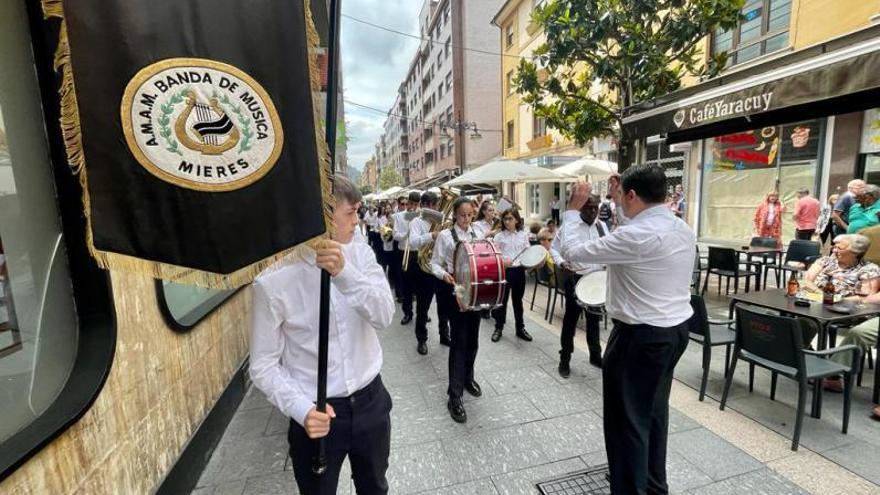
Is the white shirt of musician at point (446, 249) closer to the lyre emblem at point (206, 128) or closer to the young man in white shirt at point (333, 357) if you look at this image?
the young man in white shirt at point (333, 357)

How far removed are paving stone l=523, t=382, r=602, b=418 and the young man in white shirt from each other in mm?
2358

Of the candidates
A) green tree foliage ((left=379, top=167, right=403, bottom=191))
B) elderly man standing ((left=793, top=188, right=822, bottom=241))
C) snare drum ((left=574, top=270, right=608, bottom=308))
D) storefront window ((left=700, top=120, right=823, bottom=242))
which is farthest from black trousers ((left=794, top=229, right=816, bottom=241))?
green tree foliage ((left=379, top=167, right=403, bottom=191))

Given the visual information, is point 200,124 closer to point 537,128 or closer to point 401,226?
point 401,226

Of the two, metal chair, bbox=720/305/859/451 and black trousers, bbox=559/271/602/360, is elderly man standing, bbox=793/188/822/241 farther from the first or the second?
black trousers, bbox=559/271/602/360

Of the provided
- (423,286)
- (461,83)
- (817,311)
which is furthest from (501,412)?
(461,83)

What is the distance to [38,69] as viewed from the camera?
1.76 metres

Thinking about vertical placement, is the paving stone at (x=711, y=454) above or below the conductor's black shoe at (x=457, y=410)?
below

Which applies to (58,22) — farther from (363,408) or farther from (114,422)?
(114,422)

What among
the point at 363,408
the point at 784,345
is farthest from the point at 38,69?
the point at 784,345

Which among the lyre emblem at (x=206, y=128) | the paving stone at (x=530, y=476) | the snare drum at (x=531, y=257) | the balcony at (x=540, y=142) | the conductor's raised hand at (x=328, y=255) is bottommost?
the paving stone at (x=530, y=476)

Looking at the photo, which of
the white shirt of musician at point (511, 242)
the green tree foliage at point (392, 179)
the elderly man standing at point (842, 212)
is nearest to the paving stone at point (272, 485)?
the white shirt of musician at point (511, 242)

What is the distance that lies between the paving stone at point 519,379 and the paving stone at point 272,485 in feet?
6.87

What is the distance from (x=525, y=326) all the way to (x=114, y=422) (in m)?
5.10

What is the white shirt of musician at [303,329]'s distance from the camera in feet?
5.29
